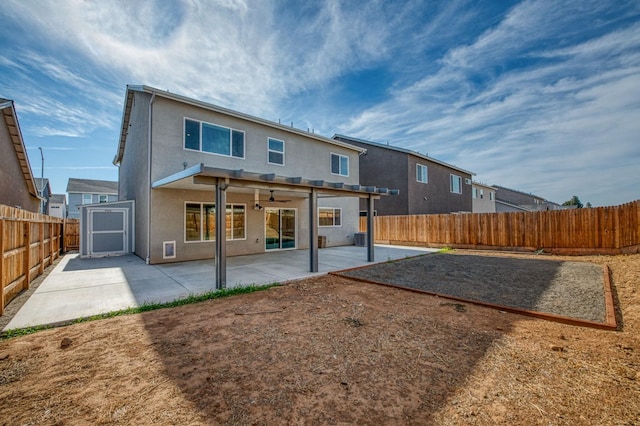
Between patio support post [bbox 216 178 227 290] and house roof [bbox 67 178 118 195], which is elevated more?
house roof [bbox 67 178 118 195]

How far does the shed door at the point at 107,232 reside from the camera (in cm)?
1112

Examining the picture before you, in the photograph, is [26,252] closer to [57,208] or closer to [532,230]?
[532,230]

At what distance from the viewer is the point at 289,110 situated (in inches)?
550

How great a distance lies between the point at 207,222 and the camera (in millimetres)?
10609

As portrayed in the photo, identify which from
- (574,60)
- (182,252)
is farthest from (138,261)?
(574,60)

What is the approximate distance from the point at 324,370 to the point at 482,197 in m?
33.7

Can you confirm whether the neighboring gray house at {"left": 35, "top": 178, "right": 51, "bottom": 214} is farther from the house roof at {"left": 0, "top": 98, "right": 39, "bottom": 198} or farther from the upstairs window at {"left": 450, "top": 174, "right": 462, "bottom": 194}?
the upstairs window at {"left": 450, "top": 174, "right": 462, "bottom": 194}

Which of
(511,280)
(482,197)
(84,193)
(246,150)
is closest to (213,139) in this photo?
(246,150)

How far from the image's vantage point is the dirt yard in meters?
2.34

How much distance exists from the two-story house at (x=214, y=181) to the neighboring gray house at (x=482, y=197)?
2210cm

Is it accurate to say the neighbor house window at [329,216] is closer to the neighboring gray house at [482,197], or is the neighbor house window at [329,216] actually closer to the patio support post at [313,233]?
the patio support post at [313,233]

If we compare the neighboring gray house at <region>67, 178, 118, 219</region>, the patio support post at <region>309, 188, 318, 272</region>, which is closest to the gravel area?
the patio support post at <region>309, 188, 318, 272</region>

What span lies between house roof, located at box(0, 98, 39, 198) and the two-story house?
3.53m

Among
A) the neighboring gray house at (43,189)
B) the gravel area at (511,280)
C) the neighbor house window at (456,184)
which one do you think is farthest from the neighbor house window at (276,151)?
the neighboring gray house at (43,189)
